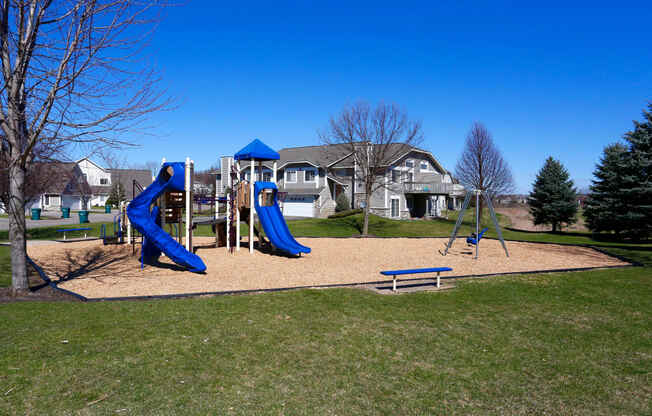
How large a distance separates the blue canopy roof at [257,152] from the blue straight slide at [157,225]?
3708 mm

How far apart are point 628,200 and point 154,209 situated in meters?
27.0

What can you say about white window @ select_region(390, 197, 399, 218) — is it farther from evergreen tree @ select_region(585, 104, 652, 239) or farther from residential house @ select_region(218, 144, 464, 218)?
evergreen tree @ select_region(585, 104, 652, 239)

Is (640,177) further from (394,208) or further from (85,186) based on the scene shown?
(85,186)

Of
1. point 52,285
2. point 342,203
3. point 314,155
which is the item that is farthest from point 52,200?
point 52,285

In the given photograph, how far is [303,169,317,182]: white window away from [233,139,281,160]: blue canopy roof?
23548 millimetres

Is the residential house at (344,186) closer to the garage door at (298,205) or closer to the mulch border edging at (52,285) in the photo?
the garage door at (298,205)

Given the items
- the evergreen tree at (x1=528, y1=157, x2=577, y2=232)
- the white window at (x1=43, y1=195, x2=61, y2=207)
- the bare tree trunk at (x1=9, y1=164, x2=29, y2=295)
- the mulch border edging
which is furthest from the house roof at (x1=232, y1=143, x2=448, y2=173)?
the white window at (x1=43, y1=195, x2=61, y2=207)

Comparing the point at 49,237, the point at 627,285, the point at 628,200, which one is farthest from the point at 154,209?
the point at 628,200

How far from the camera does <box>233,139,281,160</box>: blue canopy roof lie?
55.7ft

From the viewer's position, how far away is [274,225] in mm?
16062

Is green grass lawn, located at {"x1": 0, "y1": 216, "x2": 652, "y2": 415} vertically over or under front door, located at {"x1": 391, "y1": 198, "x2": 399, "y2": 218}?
under

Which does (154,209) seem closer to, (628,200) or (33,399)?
(33,399)

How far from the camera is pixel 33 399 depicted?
4.27 metres

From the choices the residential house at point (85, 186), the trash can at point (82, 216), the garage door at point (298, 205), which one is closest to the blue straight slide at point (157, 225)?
the trash can at point (82, 216)
